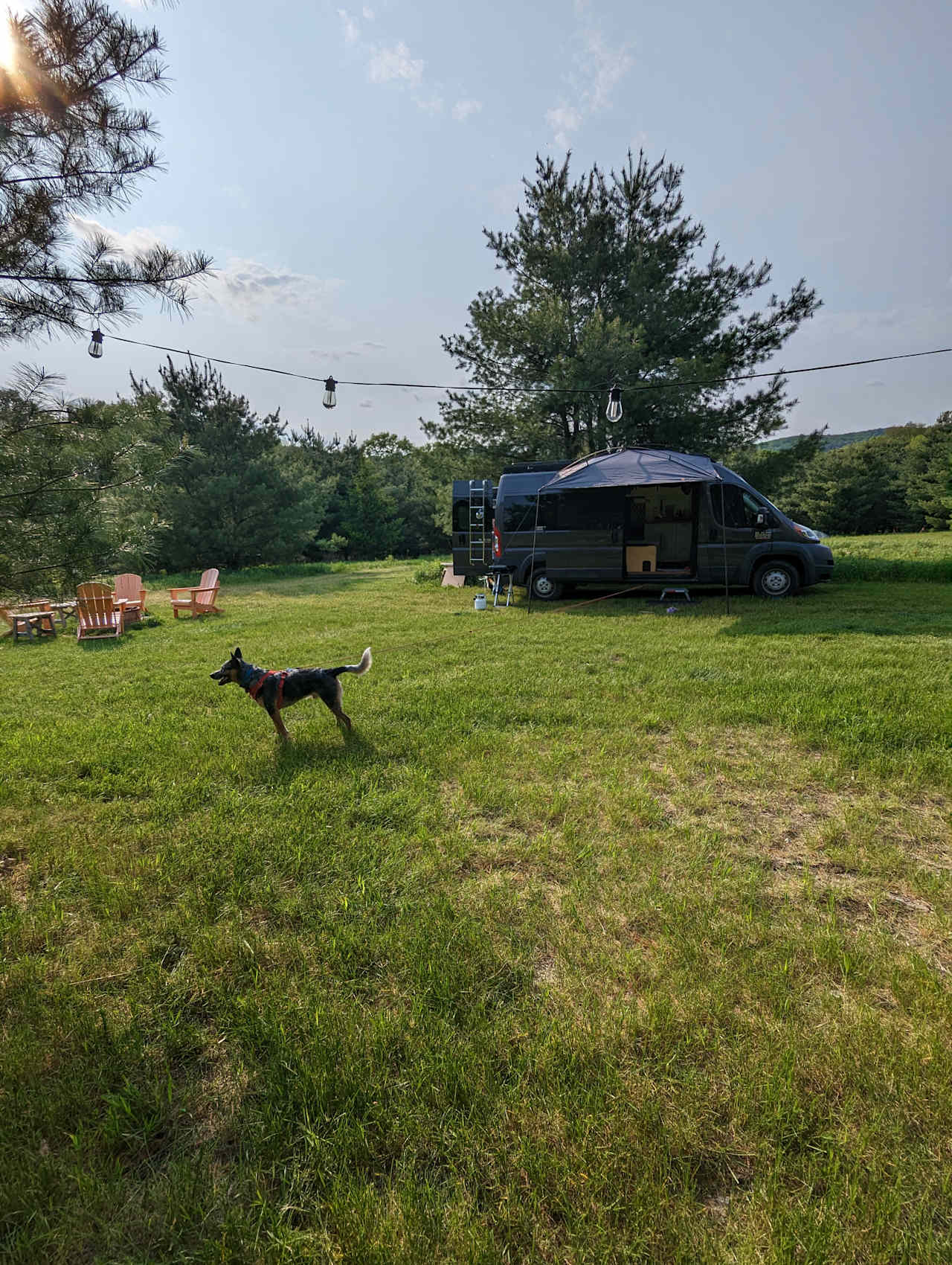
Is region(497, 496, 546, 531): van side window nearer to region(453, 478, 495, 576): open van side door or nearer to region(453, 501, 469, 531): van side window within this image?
region(453, 478, 495, 576): open van side door

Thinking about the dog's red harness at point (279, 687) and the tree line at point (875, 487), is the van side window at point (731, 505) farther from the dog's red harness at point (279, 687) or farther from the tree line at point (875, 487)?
the tree line at point (875, 487)

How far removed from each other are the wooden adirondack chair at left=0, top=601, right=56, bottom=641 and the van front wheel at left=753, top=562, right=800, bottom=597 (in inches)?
523

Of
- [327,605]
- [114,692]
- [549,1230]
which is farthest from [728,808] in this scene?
[327,605]

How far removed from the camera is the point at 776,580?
9.83 m

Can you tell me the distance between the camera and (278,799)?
3.20 metres

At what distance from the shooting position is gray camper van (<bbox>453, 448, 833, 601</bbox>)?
30.7 feet

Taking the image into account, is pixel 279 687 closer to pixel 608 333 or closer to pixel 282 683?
pixel 282 683

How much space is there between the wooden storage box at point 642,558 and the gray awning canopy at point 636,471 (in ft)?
6.89

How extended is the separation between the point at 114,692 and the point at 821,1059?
256 inches

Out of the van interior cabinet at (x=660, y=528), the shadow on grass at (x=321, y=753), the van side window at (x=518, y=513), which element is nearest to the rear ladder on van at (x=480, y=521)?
the van side window at (x=518, y=513)

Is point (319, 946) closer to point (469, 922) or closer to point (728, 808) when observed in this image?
point (469, 922)

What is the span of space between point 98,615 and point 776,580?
12692 mm

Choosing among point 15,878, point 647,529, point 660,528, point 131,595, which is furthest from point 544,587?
point 15,878

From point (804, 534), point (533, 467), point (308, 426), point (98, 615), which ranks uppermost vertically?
point (308, 426)
